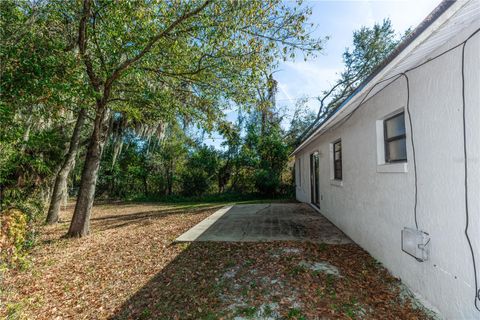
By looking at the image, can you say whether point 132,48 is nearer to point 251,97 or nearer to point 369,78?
point 251,97

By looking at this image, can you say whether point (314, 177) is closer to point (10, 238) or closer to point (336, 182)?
point (336, 182)

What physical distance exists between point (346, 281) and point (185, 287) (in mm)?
2231

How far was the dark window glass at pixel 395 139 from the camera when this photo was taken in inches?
127

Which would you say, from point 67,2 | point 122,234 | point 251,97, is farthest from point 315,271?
point 67,2

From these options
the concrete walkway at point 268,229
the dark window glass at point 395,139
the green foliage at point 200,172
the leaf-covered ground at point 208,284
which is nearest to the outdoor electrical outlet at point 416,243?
the leaf-covered ground at point 208,284

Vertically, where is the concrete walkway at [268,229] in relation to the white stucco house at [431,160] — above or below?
below

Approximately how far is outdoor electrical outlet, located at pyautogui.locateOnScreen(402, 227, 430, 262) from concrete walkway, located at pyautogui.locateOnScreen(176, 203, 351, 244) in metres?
1.95

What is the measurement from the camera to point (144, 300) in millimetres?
2971

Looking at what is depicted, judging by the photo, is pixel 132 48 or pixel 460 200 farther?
pixel 132 48

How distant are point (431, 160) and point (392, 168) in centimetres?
75

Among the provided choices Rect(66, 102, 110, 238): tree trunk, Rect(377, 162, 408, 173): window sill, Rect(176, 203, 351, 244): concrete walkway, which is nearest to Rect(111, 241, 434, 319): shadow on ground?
Rect(176, 203, 351, 244): concrete walkway

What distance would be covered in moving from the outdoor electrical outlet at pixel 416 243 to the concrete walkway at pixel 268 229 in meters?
1.95

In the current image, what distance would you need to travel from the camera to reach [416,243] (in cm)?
269

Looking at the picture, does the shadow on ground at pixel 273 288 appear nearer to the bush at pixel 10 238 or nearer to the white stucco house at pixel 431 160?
the white stucco house at pixel 431 160
